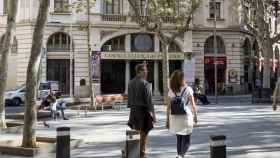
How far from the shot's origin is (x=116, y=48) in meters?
49.6

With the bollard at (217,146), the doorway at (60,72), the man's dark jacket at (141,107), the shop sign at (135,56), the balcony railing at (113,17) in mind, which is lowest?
the bollard at (217,146)

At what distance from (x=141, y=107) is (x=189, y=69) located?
40137 mm

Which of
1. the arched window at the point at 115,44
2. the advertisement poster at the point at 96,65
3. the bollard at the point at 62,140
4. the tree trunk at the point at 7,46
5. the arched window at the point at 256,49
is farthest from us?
the arched window at the point at 256,49

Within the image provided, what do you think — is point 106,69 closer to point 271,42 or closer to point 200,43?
point 200,43

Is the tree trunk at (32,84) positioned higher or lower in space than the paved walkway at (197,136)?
higher

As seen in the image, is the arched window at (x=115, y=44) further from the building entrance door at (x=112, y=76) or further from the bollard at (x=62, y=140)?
the bollard at (x=62, y=140)

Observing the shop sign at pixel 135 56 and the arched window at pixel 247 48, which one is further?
the arched window at pixel 247 48

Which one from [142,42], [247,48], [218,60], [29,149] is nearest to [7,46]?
[29,149]

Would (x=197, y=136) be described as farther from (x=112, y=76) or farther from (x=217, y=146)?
(x=112, y=76)

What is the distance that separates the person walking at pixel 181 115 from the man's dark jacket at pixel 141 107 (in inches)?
18.1

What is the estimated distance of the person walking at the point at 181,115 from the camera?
1106cm

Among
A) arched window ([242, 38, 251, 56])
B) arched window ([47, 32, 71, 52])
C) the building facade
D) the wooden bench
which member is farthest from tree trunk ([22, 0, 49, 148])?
arched window ([242, 38, 251, 56])

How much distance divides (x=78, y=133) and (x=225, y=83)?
3643 centimetres

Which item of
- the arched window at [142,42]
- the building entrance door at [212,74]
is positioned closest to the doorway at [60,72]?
the arched window at [142,42]
